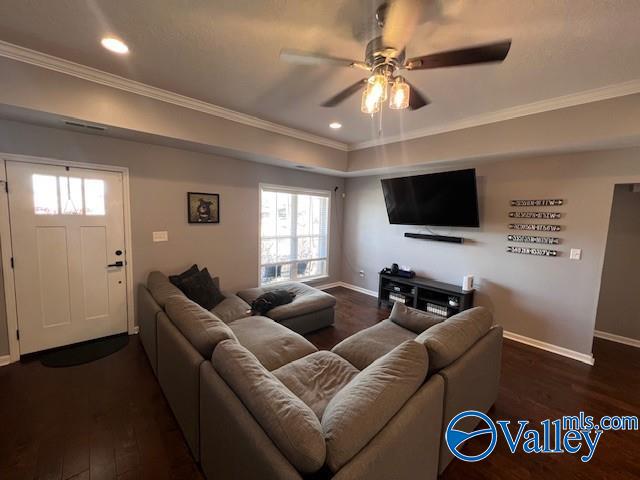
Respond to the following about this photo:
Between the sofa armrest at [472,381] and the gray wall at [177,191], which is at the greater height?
the gray wall at [177,191]

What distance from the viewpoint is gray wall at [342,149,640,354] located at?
2.97m

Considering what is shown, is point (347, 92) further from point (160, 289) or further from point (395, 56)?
point (160, 289)

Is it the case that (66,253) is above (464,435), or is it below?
above

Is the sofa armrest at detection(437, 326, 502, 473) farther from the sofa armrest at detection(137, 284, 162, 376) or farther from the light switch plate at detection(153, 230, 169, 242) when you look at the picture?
the light switch plate at detection(153, 230, 169, 242)

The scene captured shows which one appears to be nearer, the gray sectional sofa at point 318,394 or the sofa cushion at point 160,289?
the gray sectional sofa at point 318,394

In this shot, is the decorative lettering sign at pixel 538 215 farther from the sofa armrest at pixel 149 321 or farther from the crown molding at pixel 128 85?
the sofa armrest at pixel 149 321

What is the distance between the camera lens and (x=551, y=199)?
10.6ft

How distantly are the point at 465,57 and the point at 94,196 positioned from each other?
3696 millimetres

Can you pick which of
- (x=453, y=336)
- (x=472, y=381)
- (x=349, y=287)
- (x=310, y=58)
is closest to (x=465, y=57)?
(x=310, y=58)

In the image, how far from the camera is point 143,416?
2.10 m

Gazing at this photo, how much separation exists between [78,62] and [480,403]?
13.8 ft

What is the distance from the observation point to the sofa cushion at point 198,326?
5.54 ft

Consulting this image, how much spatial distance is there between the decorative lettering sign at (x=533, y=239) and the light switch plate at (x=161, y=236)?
450 centimetres

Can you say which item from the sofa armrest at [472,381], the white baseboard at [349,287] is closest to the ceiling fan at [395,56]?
the sofa armrest at [472,381]
